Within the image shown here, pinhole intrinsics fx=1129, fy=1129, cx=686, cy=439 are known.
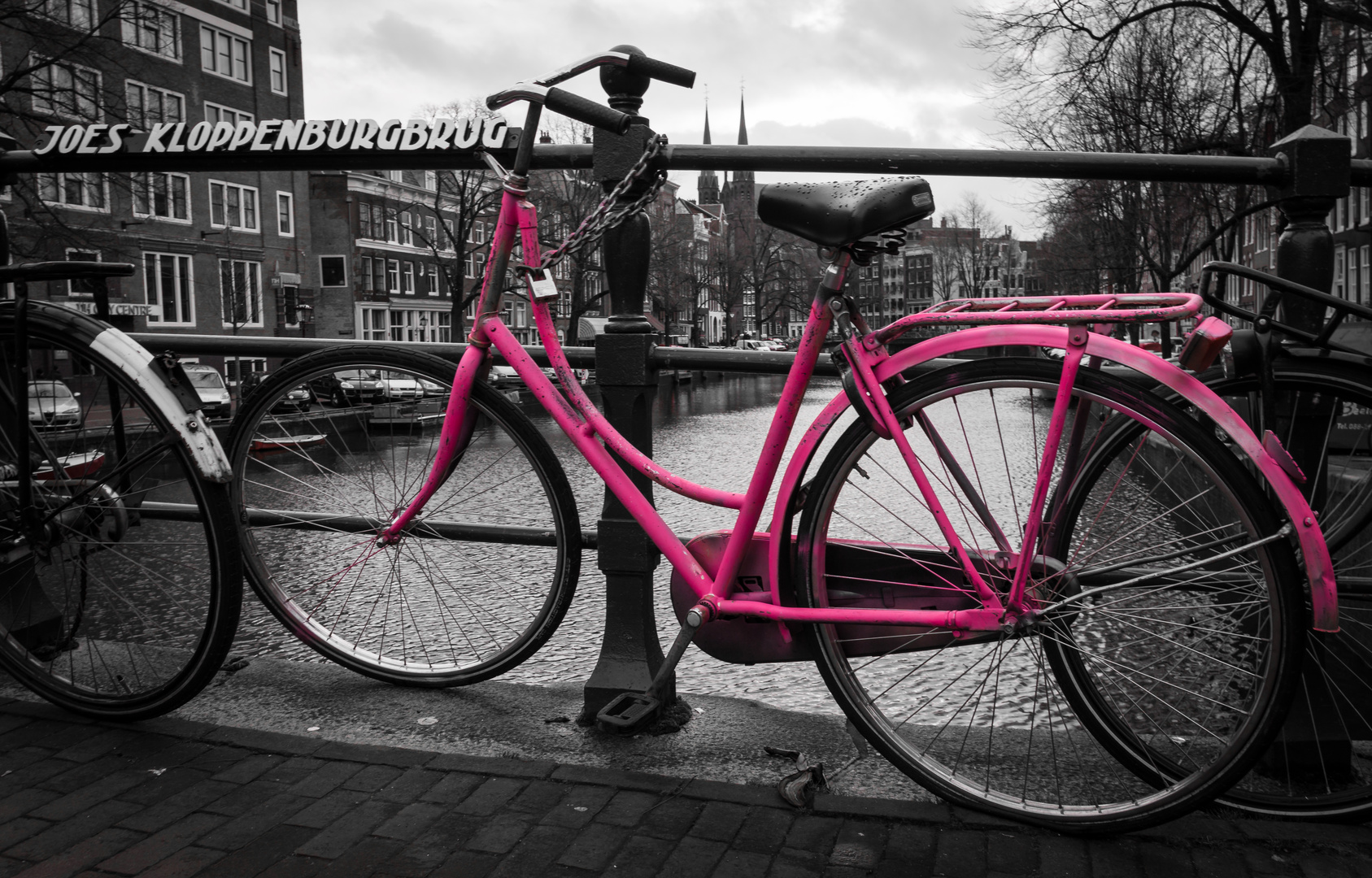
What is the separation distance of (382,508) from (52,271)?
103cm

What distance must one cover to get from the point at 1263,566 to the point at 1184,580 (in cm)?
25

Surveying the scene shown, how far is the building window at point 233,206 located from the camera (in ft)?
149

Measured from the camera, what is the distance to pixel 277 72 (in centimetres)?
4922

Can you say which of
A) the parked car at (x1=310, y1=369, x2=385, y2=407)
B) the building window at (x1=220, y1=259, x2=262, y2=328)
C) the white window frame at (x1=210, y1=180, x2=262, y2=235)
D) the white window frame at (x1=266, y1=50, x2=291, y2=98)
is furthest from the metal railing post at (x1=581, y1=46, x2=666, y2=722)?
the white window frame at (x1=266, y1=50, x2=291, y2=98)

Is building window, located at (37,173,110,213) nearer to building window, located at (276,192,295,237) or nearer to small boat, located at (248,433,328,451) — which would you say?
building window, located at (276,192,295,237)

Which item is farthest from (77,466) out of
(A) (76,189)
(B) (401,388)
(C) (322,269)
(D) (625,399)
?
(C) (322,269)

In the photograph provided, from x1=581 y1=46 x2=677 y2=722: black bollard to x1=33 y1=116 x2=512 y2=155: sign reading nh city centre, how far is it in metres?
0.39

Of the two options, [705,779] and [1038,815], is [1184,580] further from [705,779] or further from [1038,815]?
[705,779]

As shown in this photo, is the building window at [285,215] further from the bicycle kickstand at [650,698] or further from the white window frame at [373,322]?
the bicycle kickstand at [650,698]

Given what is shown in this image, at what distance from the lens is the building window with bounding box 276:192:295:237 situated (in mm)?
48688

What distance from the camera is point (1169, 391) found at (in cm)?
237

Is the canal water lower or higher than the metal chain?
lower

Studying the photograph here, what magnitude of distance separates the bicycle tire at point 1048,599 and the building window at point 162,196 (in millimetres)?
17864

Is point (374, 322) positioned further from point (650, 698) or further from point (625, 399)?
point (650, 698)
